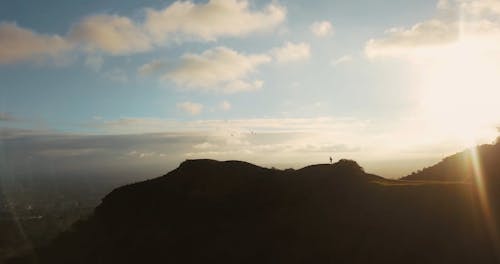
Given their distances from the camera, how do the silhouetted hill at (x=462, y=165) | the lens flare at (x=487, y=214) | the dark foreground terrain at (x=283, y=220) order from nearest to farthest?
the lens flare at (x=487, y=214)
the dark foreground terrain at (x=283, y=220)
the silhouetted hill at (x=462, y=165)

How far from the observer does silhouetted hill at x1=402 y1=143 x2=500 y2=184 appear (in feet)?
225

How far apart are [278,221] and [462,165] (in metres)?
55.7

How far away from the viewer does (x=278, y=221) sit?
32.1m

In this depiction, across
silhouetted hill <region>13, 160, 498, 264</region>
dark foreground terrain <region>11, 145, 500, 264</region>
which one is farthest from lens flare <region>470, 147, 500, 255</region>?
silhouetted hill <region>13, 160, 498, 264</region>

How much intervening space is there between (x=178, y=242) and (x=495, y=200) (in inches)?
847

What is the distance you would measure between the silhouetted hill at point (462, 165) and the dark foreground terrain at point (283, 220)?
3677 cm

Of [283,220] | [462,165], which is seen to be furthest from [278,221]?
[462,165]

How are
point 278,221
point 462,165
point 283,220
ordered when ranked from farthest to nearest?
point 462,165
point 278,221
point 283,220

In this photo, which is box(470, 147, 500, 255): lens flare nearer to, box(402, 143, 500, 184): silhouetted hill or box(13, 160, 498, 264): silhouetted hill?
box(13, 160, 498, 264): silhouetted hill

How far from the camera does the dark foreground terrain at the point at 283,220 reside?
26.1m

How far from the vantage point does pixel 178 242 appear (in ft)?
111

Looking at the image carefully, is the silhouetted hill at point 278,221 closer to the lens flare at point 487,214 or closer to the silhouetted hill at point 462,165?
the lens flare at point 487,214

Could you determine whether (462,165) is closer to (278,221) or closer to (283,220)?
(283,220)

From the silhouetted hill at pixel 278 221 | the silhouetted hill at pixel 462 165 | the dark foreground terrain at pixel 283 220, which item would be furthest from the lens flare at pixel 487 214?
the silhouetted hill at pixel 462 165
